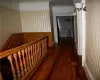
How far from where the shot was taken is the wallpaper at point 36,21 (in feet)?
27.1

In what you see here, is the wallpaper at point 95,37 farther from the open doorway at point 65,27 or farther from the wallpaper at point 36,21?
the open doorway at point 65,27

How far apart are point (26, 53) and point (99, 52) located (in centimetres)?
181

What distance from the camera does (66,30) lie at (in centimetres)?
1416

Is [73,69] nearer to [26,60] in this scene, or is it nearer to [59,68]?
[59,68]

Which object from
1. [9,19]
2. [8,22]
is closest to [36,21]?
[9,19]

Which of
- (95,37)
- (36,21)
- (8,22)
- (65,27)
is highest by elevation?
(36,21)

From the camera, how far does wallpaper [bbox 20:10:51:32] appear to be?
8266mm

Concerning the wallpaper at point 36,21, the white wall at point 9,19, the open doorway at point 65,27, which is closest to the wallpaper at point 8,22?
the white wall at point 9,19

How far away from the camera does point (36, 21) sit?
8.34m

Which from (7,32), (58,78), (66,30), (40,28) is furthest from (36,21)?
(66,30)

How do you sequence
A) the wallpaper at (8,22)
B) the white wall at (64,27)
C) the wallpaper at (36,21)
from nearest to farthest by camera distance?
the wallpaper at (8,22)
the wallpaper at (36,21)
the white wall at (64,27)

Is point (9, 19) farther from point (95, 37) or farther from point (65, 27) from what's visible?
point (65, 27)

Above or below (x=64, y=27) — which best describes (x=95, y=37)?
below

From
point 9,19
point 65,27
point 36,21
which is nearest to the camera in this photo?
point 9,19
